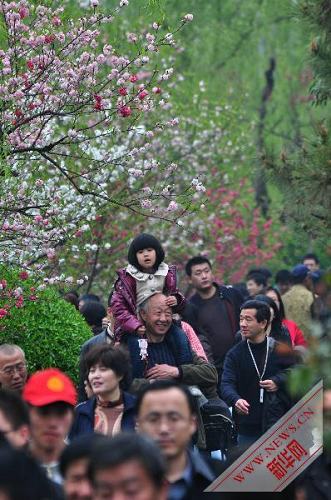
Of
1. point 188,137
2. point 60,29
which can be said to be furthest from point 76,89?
point 188,137

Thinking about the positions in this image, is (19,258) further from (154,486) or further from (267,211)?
(267,211)

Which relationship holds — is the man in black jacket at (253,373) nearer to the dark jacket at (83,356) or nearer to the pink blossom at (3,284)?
the dark jacket at (83,356)

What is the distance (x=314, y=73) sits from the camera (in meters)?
14.8

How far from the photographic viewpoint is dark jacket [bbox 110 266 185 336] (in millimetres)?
10328

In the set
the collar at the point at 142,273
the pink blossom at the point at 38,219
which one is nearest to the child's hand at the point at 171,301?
the collar at the point at 142,273


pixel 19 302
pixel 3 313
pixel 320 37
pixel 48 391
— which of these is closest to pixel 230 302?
pixel 320 37

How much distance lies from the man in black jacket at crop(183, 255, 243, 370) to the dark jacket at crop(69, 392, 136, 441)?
5503mm

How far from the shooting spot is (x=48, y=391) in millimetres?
7070

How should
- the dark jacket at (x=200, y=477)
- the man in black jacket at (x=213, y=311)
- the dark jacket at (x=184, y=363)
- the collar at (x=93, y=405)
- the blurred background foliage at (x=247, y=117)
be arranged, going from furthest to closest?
the blurred background foliage at (x=247, y=117) → the man in black jacket at (x=213, y=311) → the dark jacket at (x=184, y=363) → the collar at (x=93, y=405) → the dark jacket at (x=200, y=477)

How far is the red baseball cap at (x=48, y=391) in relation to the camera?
23.1 feet

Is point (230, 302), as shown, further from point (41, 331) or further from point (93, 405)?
point (93, 405)

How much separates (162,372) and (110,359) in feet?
4.84

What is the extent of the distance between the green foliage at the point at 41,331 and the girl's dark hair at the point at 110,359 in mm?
2502

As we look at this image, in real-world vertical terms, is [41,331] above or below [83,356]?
above
